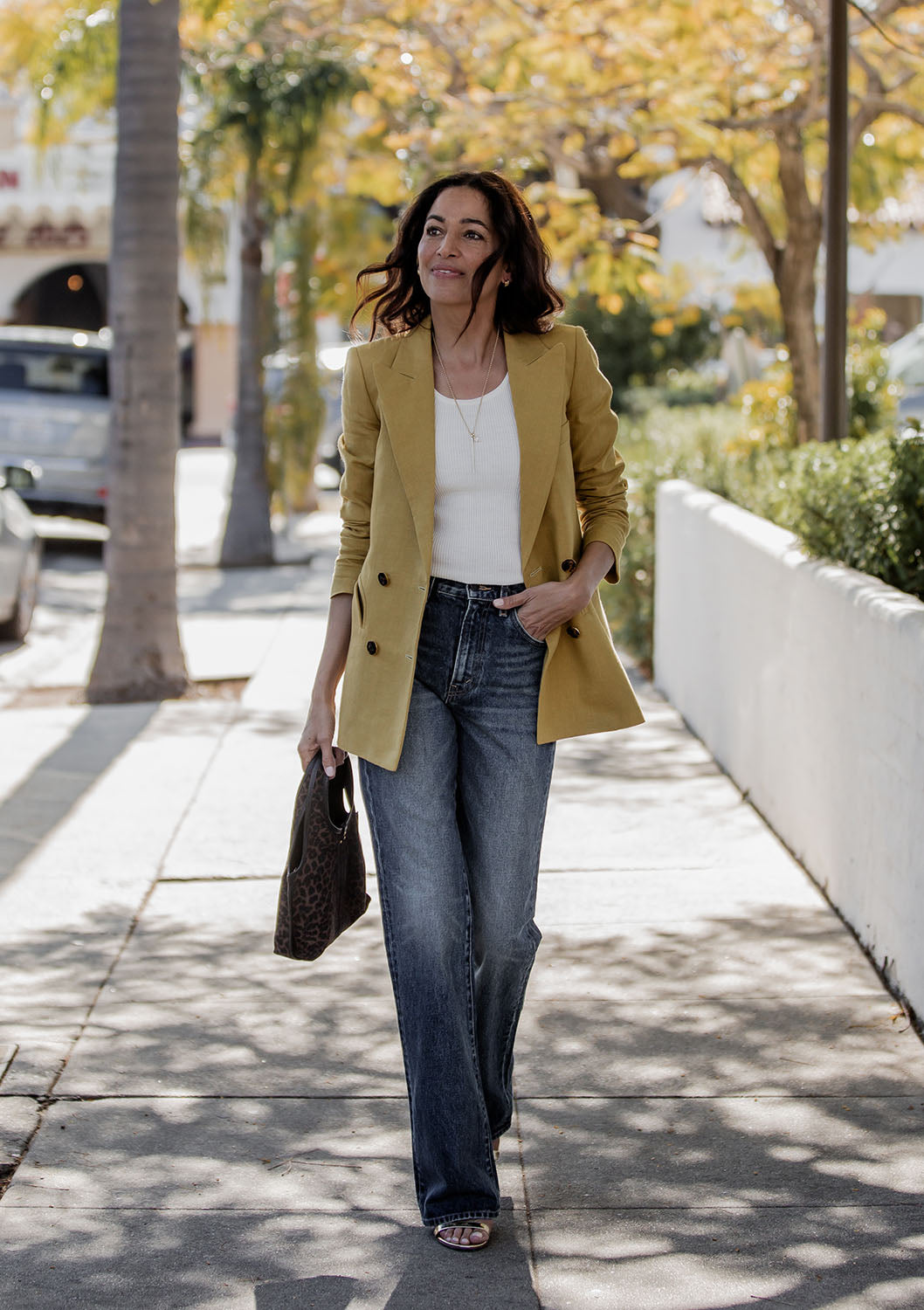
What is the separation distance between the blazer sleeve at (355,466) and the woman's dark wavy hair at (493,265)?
0.14 metres

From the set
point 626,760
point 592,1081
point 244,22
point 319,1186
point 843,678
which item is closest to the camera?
point 319,1186

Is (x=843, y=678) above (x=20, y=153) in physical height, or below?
below

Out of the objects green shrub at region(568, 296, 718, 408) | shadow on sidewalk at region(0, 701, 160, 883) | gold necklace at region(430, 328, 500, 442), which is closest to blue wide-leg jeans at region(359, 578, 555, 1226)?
gold necklace at region(430, 328, 500, 442)

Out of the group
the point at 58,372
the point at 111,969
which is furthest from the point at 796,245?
the point at 111,969

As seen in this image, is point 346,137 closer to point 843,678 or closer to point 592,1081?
point 843,678

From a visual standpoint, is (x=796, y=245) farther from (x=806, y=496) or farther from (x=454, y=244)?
(x=454, y=244)

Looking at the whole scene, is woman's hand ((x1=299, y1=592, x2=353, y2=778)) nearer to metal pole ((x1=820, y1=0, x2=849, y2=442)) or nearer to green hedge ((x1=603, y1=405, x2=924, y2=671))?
green hedge ((x1=603, y1=405, x2=924, y2=671))

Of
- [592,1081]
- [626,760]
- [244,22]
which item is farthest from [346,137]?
[592,1081]

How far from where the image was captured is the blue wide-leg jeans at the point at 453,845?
3311 millimetres

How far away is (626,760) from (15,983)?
336cm

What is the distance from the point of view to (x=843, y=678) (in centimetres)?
519

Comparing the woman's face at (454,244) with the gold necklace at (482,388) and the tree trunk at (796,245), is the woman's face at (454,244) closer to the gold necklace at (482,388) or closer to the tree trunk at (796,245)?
the gold necklace at (482,388)

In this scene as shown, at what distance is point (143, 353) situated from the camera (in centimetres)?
945

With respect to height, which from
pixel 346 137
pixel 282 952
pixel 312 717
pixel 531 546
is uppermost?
pixel 346 137
